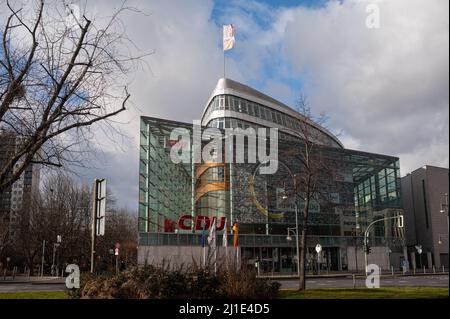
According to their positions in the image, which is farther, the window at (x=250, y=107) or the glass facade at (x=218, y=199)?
the window at (x=250, y=107)

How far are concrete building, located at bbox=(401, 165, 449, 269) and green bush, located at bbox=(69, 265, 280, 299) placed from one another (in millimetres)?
63505

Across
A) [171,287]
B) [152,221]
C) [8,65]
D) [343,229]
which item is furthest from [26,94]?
[343,229]

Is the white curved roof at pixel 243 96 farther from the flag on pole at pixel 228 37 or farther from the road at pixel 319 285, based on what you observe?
the road at pixel 319 285

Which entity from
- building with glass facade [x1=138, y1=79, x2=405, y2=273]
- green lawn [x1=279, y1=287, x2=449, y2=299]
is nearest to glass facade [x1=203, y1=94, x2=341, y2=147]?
building with glass facade [x1=138, y1=79, x2=405, y2=273]

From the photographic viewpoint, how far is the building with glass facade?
50594 mm

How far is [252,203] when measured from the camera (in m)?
54.4

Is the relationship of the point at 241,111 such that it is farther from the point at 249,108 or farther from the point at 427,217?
the point at 427,217

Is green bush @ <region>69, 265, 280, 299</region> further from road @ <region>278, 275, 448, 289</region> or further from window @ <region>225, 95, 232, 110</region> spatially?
window @ <region>225, 95, 232, 110</region>

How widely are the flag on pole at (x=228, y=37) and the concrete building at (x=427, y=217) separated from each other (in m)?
36.9

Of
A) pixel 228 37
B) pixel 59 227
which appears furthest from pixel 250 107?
pixel 59 227

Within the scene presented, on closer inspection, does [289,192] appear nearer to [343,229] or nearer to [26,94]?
[26,94]

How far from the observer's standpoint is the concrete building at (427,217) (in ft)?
241

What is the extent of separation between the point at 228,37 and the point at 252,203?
73.7 ft

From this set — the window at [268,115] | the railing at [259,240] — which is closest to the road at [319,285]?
the railing at [259,240]
